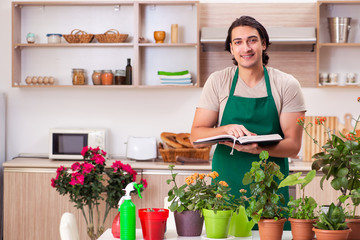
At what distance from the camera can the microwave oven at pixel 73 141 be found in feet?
14.2

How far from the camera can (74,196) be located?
13.0 feet

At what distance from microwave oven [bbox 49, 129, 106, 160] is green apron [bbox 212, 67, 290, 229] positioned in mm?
2049

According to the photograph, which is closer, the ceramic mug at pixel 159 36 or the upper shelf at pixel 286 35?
the upper shelf at pixel 286 35

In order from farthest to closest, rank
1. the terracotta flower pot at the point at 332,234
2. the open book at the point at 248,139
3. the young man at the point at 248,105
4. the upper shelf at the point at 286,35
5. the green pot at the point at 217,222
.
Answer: the upper shelf at the point at 286,35, the young man at the point at 248,105, the open book at the point at 248,139, the green pot at the point at 217,222, the terracotta flower pot at the point at 332,234

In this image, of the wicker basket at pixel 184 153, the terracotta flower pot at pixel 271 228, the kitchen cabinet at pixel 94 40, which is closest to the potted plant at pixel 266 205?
the terracotta flower pot at pixel 271 228

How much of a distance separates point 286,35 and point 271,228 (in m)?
2.75

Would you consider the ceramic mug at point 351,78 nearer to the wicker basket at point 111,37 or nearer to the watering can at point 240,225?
the wicker basket at point 111,37

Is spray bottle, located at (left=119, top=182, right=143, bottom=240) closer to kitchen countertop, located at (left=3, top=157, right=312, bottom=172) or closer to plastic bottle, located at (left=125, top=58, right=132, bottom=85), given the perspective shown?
kitchen countertop, located at (left=3, top=157, right=312, bottom=172)

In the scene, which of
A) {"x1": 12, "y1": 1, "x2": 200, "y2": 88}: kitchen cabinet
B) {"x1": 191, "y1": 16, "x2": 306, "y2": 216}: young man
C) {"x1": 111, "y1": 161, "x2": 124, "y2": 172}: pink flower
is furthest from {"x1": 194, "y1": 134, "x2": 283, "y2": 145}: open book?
{"x1": 12, "y1": 1, "x2": 200, "y2": 88}: kitchen cabinet

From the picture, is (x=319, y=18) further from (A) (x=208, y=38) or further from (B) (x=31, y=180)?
(B) (x=31, y=180)

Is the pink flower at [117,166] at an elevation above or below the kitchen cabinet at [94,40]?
below

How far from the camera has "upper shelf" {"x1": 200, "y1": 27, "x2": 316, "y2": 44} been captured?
4.15 metres

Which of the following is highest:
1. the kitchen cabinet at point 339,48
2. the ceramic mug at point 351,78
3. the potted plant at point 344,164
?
the kitchen cabinet at point 339,48

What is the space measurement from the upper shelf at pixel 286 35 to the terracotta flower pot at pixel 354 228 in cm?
270
